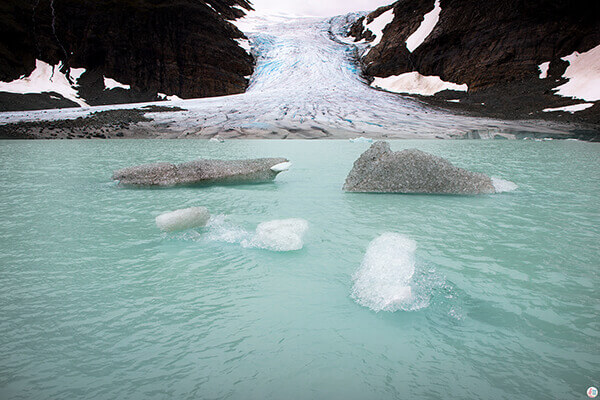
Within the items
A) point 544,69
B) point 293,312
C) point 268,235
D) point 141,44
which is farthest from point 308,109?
point 293,312

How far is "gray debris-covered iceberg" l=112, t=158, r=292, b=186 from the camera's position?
18.9 ft

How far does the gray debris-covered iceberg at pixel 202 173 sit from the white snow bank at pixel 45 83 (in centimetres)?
3627

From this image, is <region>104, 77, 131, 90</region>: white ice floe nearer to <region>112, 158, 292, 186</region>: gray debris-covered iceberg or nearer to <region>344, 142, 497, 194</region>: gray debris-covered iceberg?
<region>112, 158, 292, 186</region>: gray debris-covered iceberg

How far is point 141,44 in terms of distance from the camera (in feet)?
137

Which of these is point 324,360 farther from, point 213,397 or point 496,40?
point 496,40

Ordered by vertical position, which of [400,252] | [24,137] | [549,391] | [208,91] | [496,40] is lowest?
[549,391]

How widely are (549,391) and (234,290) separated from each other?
68.7 inches

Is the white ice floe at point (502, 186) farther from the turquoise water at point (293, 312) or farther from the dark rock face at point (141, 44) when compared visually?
the dark rock face at point (141, 44)

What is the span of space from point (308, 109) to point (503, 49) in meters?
24.0

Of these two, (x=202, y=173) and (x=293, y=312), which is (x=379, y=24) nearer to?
(x=202, y=173)

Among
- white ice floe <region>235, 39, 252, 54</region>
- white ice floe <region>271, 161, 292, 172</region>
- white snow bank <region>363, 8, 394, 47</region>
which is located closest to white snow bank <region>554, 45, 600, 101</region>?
white snow bank <region>363, 8, 394, 47</region>

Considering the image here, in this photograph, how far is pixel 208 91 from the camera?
41.8 meters

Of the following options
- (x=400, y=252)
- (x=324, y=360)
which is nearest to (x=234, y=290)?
(x=324, y=360)

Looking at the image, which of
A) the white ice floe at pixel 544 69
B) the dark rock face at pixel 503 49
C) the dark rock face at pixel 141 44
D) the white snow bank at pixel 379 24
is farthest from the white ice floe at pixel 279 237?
the white snow bank at pixel 379 24
